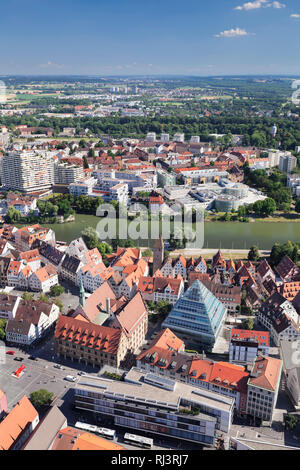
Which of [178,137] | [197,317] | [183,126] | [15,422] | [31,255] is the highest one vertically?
[183,126]

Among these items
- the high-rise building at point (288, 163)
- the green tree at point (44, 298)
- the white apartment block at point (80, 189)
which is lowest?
the green tree at point (44, 298)

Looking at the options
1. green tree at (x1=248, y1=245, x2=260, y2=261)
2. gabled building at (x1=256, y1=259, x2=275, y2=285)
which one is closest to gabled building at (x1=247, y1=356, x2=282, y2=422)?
gabled building at (x1=256, y1=259, x2=275, y2=285)

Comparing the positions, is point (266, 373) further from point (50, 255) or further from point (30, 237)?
point (30, 237)

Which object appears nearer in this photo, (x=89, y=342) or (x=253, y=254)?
(x=89, y=342)

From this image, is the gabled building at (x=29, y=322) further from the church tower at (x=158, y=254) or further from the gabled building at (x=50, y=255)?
the church tower at (x=158, y=254)

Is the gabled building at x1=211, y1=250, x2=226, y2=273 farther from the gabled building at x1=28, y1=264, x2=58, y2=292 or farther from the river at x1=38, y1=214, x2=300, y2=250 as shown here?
the gabled building at x1=28, y1=264, x2=58, y2=292

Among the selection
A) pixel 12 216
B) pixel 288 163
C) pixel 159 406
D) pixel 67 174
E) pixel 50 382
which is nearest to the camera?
pixel 159 406

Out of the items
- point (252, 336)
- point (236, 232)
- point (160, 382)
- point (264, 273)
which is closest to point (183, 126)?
point (236, 232)

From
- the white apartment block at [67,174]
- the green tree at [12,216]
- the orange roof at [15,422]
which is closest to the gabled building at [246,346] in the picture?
the orange roof at [15,422]
